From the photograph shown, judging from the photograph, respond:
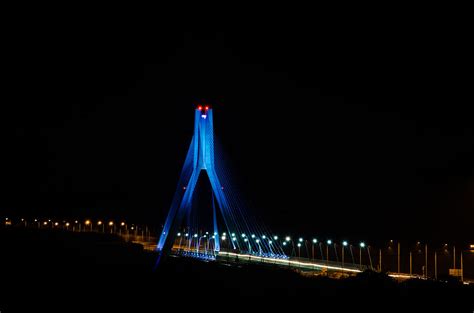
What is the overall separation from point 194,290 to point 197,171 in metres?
14.8

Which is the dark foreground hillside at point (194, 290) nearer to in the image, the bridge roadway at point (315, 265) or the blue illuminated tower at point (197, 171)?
the bridge roadway at point (315, 265)

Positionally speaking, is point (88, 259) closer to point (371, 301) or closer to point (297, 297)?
point (297, 297)

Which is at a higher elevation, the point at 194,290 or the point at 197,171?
the point at 197,171

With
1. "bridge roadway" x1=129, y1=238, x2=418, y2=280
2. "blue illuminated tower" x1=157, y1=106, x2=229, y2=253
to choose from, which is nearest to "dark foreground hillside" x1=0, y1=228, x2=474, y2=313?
"bridge roadway" x1=129, y1=238, x2=418, y2=280

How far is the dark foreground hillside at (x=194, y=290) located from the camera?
31.6 ft

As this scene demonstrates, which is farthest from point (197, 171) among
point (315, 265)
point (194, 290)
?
point (194, 290)

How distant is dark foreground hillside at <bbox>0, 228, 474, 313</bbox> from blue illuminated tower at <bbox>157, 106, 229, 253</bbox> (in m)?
8.82

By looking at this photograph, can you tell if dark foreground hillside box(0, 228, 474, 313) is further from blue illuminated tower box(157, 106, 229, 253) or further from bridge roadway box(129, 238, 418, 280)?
blue illuminated tower box(157, 106, 229, 253)

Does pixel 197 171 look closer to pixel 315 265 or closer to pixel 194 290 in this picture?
pixel 315 265

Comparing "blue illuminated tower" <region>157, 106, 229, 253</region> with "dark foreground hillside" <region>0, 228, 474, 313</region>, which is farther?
"blue illuminated tower" <region>157, 106, 229, 253</region>

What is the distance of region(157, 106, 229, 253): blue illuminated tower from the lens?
25.8 metres

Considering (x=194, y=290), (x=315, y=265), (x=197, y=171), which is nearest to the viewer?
(x=194, y=290)

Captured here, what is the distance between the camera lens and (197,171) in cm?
2659

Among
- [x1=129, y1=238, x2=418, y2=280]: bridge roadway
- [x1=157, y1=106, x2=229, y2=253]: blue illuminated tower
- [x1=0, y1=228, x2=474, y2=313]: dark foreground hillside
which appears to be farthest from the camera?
[x1=157, y1=106, x2=229, y2=253]: blue illuminated tower
